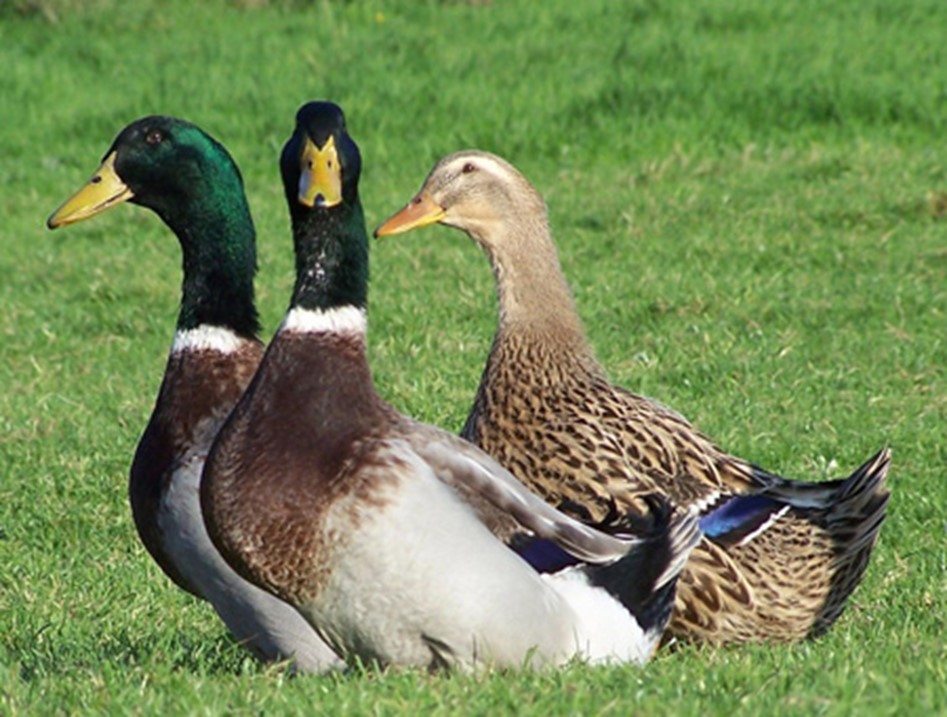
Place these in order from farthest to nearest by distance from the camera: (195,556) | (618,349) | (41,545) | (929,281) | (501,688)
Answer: (929,281), (618,349), (41,545), (195,556), (501,688)

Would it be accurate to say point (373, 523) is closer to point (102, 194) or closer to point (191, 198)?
point (191, 198)

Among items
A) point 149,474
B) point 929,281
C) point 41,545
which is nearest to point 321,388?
point 149,474

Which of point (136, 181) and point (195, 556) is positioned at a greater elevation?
point (136, 181)

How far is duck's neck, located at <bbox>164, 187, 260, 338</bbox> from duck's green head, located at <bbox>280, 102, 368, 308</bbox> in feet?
2.66

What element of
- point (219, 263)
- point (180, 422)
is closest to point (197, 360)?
point (180, 422)

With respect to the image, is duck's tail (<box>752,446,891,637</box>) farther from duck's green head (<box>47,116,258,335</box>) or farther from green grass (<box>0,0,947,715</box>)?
duck's green head (<box>47,116,258,335</box>)

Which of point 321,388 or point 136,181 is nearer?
point 321,388

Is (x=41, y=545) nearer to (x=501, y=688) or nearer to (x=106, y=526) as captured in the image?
(x=106, y=526)

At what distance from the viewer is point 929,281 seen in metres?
11.6

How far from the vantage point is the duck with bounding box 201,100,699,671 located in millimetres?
4809

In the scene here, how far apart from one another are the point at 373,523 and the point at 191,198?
6.50 ft

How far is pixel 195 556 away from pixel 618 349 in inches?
205

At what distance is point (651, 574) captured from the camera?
5305 mm

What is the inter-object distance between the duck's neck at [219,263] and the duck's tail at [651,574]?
154cm
